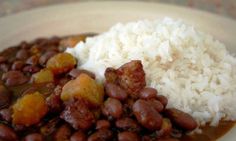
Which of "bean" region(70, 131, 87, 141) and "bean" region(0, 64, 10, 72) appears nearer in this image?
"bean" region(70, 131, 87, 141)

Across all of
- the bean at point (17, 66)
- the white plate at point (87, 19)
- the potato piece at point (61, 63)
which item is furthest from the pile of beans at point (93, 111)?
the white plate at point (87, 19)

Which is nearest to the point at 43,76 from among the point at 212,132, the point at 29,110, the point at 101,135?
the point at 29,110

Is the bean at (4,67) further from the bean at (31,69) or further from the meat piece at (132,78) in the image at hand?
the meat piece at (132,78)

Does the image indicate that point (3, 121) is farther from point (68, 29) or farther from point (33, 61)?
point (68, 29)

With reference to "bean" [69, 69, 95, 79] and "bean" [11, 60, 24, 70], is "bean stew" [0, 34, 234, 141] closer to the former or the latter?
"bean" [69, 69, 95, 79]

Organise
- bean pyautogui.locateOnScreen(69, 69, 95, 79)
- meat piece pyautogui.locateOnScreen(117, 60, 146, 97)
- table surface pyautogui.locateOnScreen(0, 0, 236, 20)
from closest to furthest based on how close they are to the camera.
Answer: meat piece pyautogui.locateOnScreen(117, 60, 146, 97) < bean pyautogui.locateOnScreen(69, 69, 95, 79) < table surface pyautogui.locateOnScreen(0, 0, 236, 20)

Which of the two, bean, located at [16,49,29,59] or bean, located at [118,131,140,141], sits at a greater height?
bean, located at [16,49,29,59]

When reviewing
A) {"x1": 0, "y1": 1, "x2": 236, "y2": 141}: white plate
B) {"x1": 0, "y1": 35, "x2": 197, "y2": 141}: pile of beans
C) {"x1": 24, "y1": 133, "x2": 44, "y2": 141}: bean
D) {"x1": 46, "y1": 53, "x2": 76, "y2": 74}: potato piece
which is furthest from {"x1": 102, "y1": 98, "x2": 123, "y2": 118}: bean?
{"x1": 0, "y1": 1, "x2": 236, "y2": 141}: white plate

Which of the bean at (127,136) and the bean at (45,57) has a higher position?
the bean at (45,57)

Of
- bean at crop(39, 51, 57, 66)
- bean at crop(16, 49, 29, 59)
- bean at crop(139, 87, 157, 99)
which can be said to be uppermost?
bean at crop(139, 87, 157, 99)
